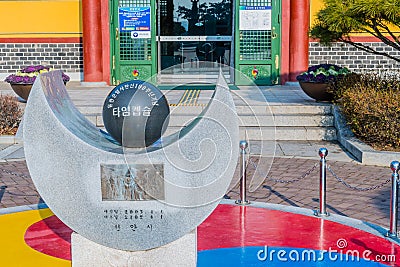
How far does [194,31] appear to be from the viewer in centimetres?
2019

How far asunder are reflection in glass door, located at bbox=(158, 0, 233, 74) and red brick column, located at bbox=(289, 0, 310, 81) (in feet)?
9.04

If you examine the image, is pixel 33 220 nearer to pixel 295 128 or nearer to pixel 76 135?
pixel 76 135

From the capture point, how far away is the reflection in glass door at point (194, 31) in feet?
64.8

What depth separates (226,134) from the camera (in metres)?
5.18

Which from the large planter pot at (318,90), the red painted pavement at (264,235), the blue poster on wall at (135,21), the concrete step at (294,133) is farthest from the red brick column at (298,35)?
the red painted pavement at (264,235)

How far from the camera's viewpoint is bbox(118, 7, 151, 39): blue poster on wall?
1784 cm

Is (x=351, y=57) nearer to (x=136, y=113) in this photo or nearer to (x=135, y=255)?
(x=136, y=113)

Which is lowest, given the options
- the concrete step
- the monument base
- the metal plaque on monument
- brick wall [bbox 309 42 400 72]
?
the monument base

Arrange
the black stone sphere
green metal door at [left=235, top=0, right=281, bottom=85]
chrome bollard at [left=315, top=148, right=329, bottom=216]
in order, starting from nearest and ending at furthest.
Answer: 1. the black stone sphere
2. chrome bollard at [left=315, top=148, right=329, bottom=216]
3. green metal door at [left=235, top=0, right=281, bottom=85]

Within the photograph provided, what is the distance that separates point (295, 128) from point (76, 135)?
734cm

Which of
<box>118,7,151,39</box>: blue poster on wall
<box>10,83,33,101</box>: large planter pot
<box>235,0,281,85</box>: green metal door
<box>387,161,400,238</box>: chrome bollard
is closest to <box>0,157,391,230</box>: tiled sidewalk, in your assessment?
<box>387,161,400,238</box>: chrome bollard

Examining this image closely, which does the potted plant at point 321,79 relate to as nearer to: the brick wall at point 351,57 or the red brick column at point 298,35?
the red brick column at point 298,35

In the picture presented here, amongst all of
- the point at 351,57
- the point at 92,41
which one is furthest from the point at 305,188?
the point at 92,41

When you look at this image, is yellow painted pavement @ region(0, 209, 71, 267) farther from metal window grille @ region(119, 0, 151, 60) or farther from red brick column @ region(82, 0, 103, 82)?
metal window grille @ region(119, 0, 151, 60)
